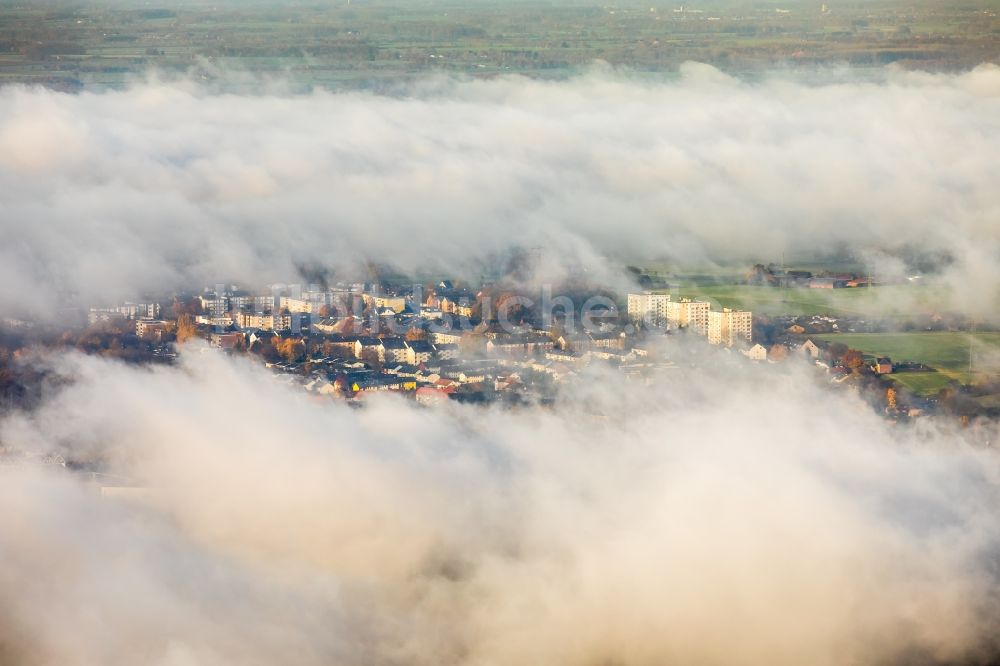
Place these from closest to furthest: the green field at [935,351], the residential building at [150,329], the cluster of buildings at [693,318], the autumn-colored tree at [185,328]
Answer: the green field at [935,351]
the residential building at [150,329]
the autumn-colored tree at [185,328]
the cluster of buildings at [693,318]

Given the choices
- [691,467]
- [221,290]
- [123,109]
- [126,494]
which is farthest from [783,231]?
[126,494]

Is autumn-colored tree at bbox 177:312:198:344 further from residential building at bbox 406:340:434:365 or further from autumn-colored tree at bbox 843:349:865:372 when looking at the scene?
autumn-colored tree at bbox 843:349:865:372

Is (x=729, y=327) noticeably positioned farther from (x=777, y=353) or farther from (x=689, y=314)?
(x=777, y=353)

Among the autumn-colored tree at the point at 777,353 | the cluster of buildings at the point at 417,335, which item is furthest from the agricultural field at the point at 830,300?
the autumn-colored tree at the point at 777,353

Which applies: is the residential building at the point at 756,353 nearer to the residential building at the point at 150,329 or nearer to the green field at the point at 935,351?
the green field at the point at 935,351

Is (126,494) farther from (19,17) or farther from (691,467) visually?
(19,17)

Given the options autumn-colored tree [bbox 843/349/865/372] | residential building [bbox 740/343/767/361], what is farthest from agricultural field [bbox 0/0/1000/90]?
autumn-colored tree [bbox 843/349/865/372]
